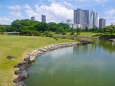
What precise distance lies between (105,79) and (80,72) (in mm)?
3996

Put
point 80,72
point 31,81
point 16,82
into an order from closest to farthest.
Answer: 1. point 16,82
2. point 31,81
3. point 80,72

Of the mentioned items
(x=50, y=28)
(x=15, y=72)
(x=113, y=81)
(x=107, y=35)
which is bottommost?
(x=113, y=81)

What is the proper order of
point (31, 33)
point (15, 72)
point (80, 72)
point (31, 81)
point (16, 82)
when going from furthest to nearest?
point (31, 33)
point (80, 72)
point (15, 72)
point (31, 81)
point (16, 82)

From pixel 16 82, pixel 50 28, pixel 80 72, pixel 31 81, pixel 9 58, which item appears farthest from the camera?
pixel 50 28

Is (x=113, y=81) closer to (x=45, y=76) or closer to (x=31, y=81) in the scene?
(x=45, y=76)

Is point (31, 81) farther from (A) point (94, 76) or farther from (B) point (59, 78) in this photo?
(A) point (94, 76)

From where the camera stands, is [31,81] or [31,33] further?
[31,33]

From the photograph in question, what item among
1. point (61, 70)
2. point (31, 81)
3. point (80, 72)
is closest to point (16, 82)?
point (31, 81)

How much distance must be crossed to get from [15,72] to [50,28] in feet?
327

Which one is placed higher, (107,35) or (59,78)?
(107,35)

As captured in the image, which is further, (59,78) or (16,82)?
(59,78)

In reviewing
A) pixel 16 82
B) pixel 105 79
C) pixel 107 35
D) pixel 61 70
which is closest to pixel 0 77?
pixel 16 82

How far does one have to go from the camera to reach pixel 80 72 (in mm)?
18812

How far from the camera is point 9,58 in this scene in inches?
854
